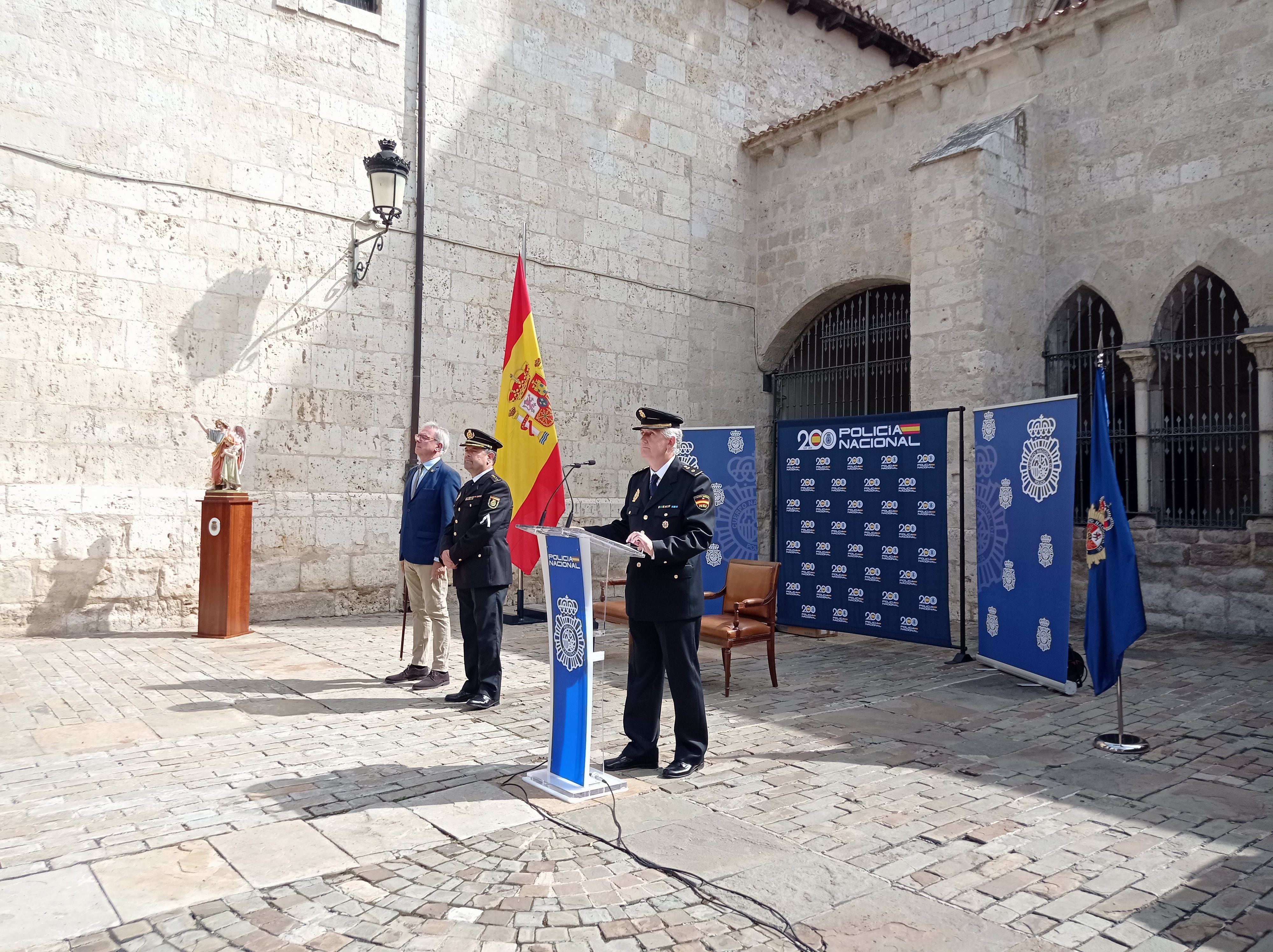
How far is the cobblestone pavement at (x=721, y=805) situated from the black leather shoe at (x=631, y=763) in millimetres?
242

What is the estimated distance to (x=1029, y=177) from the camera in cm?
1006

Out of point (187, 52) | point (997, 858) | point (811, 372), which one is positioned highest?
point (187, 52)

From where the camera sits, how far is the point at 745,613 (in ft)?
22.7

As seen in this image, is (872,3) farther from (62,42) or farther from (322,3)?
(62,42)

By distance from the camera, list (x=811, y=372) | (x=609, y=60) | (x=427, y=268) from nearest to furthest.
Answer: (x=427, y=268), (x=609, y=60), (x=811, y=372)

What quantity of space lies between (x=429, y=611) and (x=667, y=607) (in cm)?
246

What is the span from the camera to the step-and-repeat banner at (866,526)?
25.1ft

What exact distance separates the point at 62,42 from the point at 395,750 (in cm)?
726

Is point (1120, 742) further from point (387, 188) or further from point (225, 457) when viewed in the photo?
point (387, 188)

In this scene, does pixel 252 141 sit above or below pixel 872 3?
below

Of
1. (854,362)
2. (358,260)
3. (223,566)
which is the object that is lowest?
(223,566)

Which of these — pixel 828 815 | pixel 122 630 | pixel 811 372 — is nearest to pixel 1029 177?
pixel 811 372

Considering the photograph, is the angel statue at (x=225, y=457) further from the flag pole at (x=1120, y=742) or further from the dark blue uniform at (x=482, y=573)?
the flag pole at (x=1120, y=742)

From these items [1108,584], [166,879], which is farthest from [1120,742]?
Answer: [166,879]
